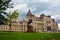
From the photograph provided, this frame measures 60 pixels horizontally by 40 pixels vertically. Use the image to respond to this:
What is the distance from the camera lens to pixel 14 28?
133375 mm

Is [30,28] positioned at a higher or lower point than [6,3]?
lower

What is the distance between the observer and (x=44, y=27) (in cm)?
14138

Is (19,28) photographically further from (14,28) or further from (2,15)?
(2,15)

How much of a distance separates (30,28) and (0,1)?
24.1 meters

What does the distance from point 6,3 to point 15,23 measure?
287 feet

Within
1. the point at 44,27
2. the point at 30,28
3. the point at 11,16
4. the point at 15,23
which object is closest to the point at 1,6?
the point at 11,16

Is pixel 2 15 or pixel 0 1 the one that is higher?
pixel 0 1

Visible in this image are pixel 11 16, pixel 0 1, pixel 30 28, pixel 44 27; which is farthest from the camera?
pixel 44 27

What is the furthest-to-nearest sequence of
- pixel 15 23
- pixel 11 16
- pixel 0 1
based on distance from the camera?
1. pixel 15 23
2. pixel 11 16
3. pixel 0 1

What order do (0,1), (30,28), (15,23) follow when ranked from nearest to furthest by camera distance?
(0,1), (30,28), (15,23)

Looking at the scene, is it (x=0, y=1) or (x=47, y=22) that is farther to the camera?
(x=47, y=22)

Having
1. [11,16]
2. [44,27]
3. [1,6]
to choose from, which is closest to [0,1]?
[1,6]

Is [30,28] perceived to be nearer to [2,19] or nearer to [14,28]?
[2,19]

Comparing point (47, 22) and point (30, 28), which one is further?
point (47, 22)
